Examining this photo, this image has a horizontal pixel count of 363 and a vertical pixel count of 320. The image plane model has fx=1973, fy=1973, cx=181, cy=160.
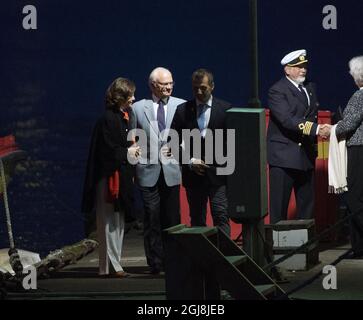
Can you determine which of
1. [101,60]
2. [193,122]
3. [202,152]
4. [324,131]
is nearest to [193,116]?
[193,122]

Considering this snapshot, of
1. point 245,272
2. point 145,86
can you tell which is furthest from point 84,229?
point 245,272

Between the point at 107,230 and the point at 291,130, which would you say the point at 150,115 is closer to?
the point at 107,230

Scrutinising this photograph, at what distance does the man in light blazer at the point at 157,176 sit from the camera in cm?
1734

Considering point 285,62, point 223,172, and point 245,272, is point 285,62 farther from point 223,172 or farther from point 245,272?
point 245,272

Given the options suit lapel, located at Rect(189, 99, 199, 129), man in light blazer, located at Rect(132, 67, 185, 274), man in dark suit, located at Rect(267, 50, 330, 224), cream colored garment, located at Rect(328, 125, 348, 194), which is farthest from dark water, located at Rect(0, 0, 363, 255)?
suit lapel, located at Rect(189, 99, 199, 129)

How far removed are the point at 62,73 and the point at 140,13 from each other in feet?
4.27

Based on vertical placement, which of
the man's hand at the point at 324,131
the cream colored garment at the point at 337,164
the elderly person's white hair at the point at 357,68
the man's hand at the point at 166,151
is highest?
the elderly person's white hair at the point at 357,68

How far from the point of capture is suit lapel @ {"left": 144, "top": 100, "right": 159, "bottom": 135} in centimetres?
1747

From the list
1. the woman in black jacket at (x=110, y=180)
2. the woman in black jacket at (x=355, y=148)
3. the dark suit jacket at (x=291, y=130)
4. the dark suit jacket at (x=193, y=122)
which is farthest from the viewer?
the dark suit jacket at (x=291, y=130)

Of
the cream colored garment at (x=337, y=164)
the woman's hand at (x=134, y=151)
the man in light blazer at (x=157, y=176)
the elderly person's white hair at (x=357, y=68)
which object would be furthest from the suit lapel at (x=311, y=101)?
the woman's hand at (x=134, y=151)

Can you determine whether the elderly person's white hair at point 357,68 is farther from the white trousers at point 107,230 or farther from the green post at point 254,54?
the green post at point 254,54

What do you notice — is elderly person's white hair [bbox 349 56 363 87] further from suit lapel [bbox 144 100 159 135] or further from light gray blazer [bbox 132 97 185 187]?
suit lapel [bbox 144 100 159 135]

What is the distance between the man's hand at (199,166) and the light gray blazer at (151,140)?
0.19 metres

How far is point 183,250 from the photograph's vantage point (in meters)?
14.0
